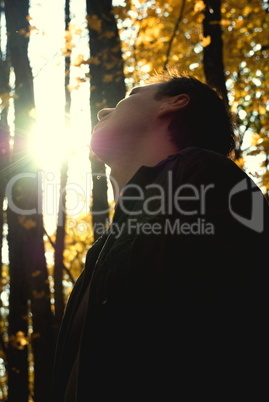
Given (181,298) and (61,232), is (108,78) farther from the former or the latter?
(181,298)

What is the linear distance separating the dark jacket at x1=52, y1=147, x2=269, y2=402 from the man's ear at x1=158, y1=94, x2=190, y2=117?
0.52 meters

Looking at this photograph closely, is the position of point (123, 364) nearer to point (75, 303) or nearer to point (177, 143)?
point (75, 303)

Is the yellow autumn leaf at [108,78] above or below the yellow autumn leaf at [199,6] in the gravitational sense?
below

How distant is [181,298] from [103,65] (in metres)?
3.97

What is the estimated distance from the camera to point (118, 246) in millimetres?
1334

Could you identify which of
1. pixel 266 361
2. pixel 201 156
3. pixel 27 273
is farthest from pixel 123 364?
pixel 27 273

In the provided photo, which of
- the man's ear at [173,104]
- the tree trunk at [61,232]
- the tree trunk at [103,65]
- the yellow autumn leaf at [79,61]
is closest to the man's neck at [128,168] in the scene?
the man's ear at [173,104]

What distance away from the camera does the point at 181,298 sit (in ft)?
3.66

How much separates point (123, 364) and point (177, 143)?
894 mm

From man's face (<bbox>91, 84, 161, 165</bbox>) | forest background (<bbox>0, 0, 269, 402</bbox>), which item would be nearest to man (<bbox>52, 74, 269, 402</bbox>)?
man's face (<bbox>91, 84, 161, 165</bbox>)

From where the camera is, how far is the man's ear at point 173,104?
1.79 metres

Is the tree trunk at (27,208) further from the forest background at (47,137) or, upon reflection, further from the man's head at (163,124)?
the man's head at (163,124)

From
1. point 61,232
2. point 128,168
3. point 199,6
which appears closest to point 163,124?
point 128,168

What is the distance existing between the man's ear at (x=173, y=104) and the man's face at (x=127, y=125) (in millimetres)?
24
